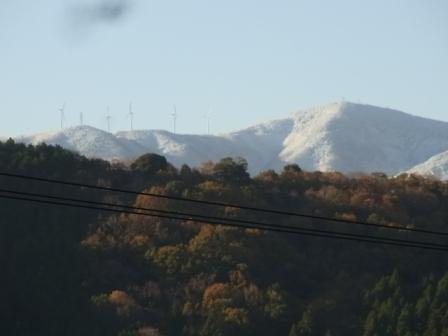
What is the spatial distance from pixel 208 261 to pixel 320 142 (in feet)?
335

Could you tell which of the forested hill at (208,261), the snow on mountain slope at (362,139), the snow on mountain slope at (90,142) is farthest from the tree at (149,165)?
the snow on mountain slope at (362,139)

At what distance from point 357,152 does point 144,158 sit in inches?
3433

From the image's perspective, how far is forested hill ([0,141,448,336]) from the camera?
4875 centimetres

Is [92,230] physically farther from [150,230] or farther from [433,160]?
[433,160]

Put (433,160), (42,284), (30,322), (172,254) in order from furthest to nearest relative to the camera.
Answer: (433,160), (172,254), (42,284), (30,322)

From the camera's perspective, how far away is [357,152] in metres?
151

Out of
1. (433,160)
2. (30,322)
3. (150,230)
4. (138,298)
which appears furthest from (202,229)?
(433,160)

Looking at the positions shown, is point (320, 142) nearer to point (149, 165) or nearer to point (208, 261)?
point (149, 165)

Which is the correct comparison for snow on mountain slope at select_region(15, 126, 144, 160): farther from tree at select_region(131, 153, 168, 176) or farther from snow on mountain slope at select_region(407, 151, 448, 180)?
tree at select_region(131, 153, 168, 176)

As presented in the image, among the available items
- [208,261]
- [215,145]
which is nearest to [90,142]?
[215,145]

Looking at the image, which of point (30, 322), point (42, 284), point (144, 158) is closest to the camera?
point (30, 322)

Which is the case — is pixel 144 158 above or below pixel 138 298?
above

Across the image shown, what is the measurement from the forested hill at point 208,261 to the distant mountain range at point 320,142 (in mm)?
72474

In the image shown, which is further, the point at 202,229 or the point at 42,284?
the point at 202,229
